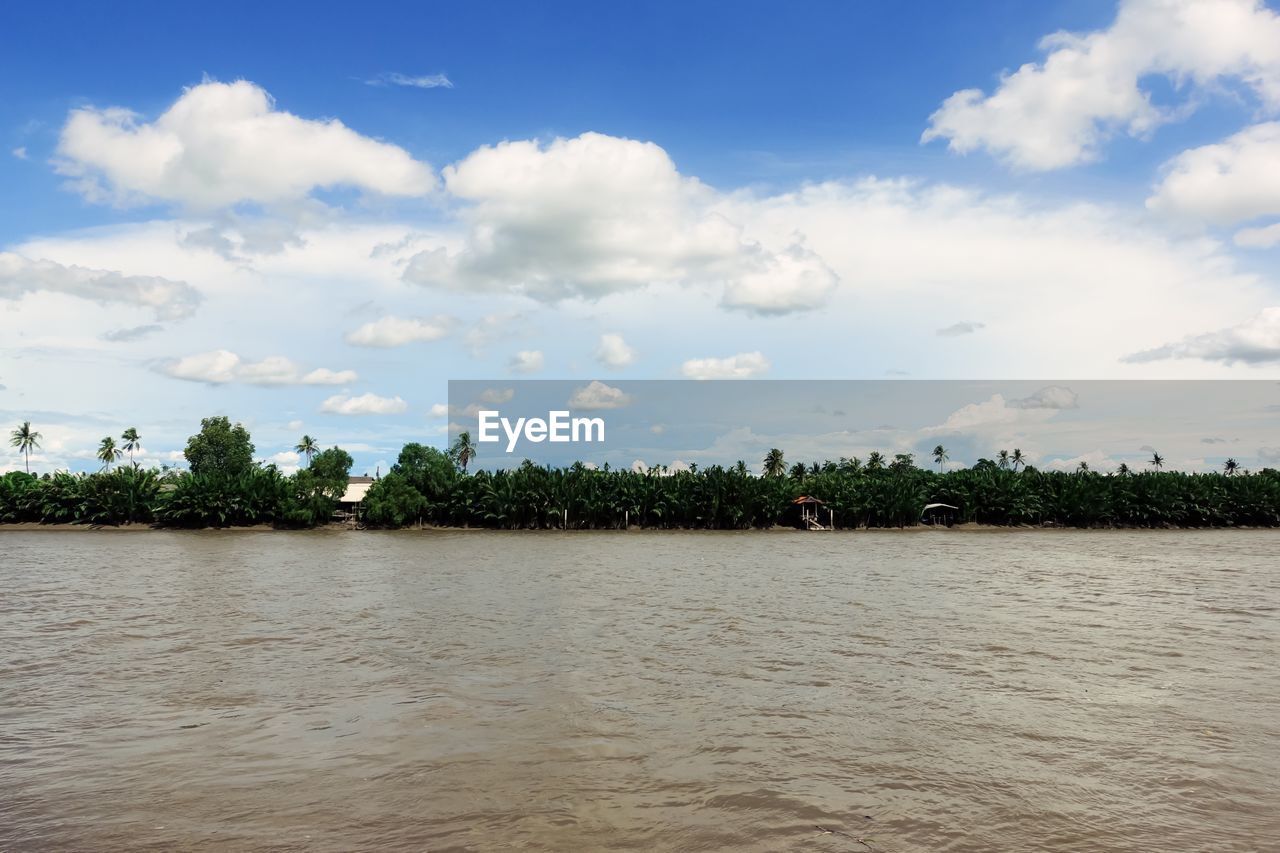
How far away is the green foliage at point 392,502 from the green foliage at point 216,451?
45.1m

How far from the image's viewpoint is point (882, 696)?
35.1 ft

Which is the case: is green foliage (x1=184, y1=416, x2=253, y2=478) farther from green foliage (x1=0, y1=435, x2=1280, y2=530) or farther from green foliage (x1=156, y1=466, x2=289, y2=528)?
green foliage (x1=156, y1=466, x2=289, y2=528)

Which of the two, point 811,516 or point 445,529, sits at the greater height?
point 811,516

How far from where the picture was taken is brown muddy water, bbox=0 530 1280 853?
625 centimetres

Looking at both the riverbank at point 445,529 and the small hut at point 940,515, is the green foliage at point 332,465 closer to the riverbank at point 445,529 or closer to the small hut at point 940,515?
the riverbank at point 445,529

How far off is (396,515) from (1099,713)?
57.1 meters

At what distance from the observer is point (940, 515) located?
73.9m

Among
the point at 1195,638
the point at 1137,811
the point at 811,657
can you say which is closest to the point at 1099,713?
the point at 1137,811

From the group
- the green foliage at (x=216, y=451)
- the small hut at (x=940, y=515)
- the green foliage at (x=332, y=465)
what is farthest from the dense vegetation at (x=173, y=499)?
the small hut at (x=940, y=515)

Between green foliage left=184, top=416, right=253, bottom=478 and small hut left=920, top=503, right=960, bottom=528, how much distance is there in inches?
3074

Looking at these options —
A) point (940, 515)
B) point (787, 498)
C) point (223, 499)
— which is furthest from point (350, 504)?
point (940, 515)

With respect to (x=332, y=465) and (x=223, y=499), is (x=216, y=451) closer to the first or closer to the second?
(x=332, y=465)

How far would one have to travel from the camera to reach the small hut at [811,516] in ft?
230

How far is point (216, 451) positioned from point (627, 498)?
62139 mm
